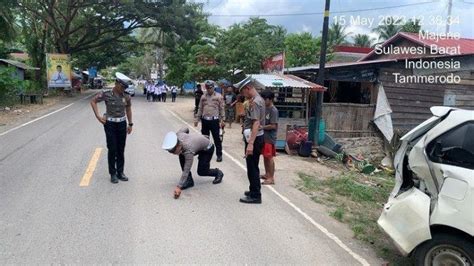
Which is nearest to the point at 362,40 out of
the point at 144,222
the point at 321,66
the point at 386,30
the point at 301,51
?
the point at 386,30

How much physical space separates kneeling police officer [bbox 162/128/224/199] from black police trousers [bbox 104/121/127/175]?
0.96 metres

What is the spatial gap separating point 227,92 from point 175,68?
2312cm

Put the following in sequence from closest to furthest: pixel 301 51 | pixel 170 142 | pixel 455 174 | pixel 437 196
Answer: pixel 455 174, pixel 437 196, pixel 170 142, pixel 301 51

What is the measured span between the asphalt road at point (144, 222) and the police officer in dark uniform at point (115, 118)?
1.44 feet

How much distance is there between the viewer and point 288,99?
13.1 metres

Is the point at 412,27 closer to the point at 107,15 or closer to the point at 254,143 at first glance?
the point at 107,15

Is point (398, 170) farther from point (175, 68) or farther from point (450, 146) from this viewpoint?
point (175, 68)

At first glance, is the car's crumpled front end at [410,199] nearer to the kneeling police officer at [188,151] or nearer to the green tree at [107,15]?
the kneeling police officer at [188,151]

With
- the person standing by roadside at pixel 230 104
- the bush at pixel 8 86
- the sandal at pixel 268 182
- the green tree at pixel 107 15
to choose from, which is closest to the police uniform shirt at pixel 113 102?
the sandal at pixel 268 182

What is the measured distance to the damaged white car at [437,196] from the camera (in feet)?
12.0

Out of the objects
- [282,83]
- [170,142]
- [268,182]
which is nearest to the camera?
[170,142]

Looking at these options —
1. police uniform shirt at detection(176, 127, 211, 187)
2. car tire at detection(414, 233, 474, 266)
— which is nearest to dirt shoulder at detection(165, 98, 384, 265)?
car tire at detection(414, 233, 474, 266)

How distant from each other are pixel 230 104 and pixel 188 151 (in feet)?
39.2

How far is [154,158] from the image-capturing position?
9.19 meters
